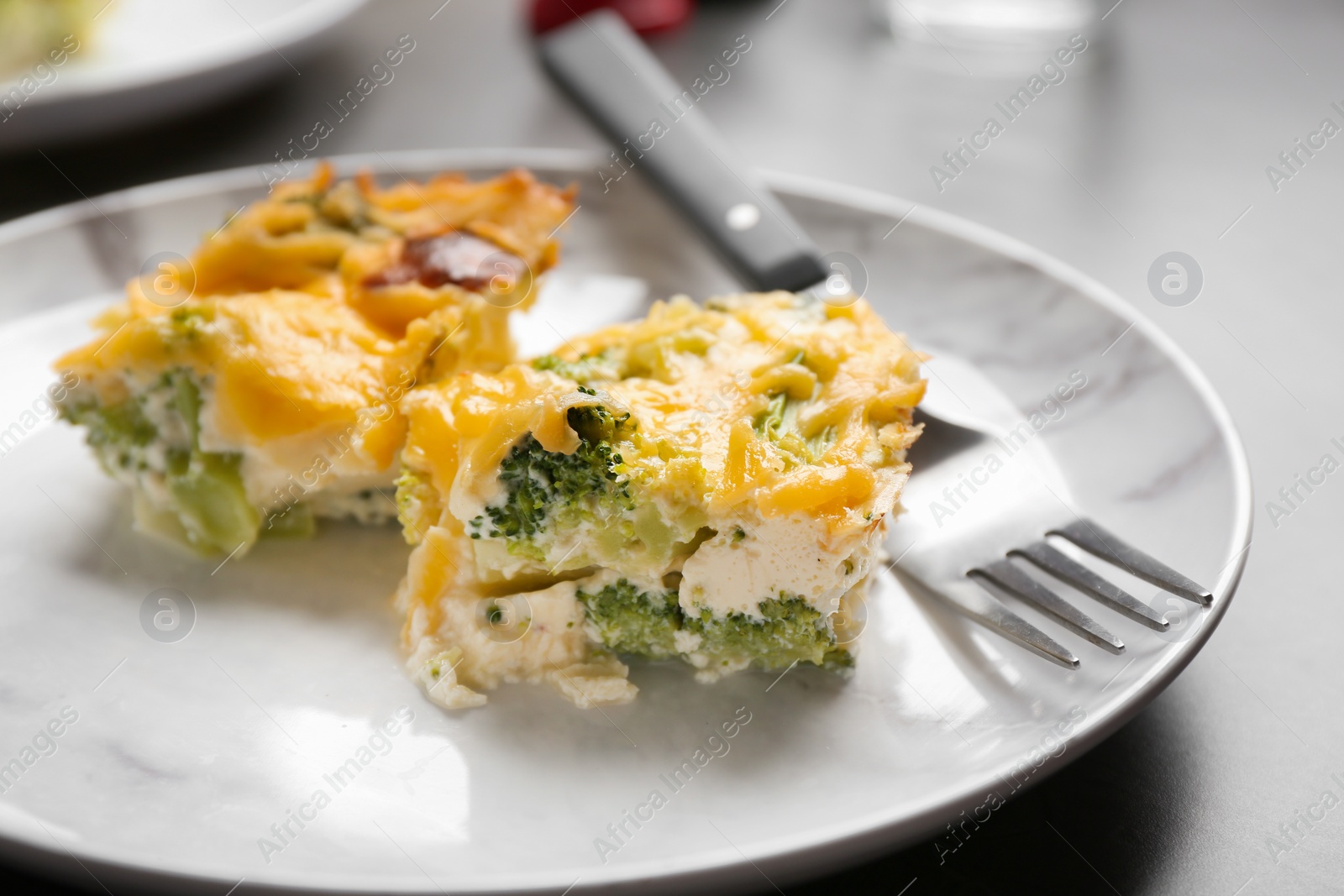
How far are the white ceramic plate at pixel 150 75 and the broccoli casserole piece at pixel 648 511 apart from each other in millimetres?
1909

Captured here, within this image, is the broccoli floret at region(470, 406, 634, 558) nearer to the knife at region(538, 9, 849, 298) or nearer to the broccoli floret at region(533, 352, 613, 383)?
the broccoli floret at region(533, 352, 613, 383)

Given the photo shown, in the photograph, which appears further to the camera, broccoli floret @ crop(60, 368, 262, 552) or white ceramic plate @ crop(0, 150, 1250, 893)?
broccoli floret @ crop(60, 368, 262, 552)

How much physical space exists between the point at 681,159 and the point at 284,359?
124 centimetres

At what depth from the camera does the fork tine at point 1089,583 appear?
6.67 feet

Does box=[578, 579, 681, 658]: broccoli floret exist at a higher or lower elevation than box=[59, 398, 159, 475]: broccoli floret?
lower

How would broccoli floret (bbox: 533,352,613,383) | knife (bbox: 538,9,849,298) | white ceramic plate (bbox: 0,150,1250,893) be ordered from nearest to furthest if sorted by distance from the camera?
white ceramic plate (bbox: 0,150,1250,893)
broccoli floret (bbox: 533,352,613,383)
knife (bbox: 538,9,849,298)

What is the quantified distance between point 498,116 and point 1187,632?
3.48m

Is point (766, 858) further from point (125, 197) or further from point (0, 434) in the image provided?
point (125, 197)

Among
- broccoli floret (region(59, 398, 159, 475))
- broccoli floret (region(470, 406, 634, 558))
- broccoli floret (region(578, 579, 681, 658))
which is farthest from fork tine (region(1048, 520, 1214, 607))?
broccoli floret (region(59, 398, 159, 475))

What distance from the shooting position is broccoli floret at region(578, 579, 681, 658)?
2.20 meters

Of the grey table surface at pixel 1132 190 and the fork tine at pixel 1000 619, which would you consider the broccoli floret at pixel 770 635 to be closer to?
the fork tine at pixel 1000 619

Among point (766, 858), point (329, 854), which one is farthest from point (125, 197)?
point (766, 858)

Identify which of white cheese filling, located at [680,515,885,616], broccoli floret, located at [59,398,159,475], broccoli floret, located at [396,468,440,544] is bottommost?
white cheese filling, located at [680,515,885,616]

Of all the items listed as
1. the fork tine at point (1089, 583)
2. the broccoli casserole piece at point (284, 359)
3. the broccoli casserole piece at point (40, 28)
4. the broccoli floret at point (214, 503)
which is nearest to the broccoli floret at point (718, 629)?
the fork tine at point (1089, 583)
